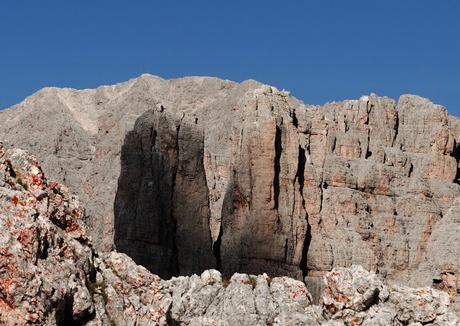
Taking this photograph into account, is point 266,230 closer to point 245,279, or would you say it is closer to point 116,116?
point 116,116

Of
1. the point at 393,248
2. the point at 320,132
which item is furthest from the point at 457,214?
the point at 320,132

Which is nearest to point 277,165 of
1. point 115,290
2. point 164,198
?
point 164,198

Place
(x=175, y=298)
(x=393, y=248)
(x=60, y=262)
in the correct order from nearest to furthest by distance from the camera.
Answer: (x=60, y=262) < (x=175, y=298) < (x=393, y=248)

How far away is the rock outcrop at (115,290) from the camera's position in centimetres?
2417

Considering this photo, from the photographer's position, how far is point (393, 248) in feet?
323

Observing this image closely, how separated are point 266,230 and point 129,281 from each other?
61401 mm

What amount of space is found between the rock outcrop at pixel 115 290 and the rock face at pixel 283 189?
5570cm

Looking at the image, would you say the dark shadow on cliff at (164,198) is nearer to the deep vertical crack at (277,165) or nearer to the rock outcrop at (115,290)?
the deep vertical crack at (277,165)

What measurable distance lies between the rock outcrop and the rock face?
55703mm

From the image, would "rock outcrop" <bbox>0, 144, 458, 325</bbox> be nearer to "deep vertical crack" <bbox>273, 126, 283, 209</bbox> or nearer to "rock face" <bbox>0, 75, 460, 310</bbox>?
"rock face" <bbox>0, 75, 460, 310</bbox>

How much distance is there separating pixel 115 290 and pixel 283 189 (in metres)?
65.8

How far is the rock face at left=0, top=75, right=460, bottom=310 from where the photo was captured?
91438 mm

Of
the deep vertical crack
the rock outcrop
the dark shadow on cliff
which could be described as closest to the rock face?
the dark shadow on cliff

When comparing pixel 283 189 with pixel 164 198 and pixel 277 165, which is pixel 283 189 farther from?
pixel 164 198
